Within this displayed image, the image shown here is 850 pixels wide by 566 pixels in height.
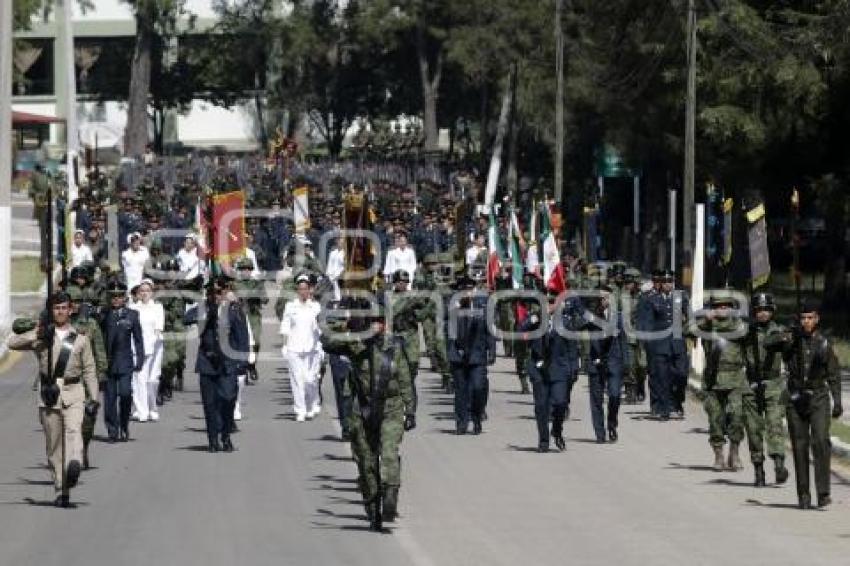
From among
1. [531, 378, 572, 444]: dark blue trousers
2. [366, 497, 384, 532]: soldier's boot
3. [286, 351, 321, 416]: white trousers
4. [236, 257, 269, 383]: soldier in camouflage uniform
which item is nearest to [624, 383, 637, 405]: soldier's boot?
[286, 351, 321, 416]: white trousers

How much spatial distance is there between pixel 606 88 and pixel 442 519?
35.8m

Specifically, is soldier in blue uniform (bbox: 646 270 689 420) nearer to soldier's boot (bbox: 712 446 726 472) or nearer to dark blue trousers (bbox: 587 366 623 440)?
dark blue trousers (bbox: 587 366 623 440)

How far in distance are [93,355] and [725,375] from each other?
5824mm

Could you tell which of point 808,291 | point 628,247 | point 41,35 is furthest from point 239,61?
point 808,291

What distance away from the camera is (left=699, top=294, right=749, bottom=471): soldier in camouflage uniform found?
23.3 metres

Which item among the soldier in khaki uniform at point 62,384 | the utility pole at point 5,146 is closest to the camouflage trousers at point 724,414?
the soldier in khaki uniform at point 62,384

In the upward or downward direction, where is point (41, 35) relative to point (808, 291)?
upward

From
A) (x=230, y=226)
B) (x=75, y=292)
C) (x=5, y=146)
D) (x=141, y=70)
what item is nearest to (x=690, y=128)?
(x=230, y=226)

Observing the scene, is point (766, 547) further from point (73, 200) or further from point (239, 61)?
point (239, 61)

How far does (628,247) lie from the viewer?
61250 millimetres

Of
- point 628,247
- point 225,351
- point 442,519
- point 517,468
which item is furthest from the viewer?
point 628,247

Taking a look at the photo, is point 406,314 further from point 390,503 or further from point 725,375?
point 390,503

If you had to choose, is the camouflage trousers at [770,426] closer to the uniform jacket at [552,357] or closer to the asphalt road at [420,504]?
the asphalt road at [420,504]

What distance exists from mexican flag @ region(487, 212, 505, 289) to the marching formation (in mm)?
57
